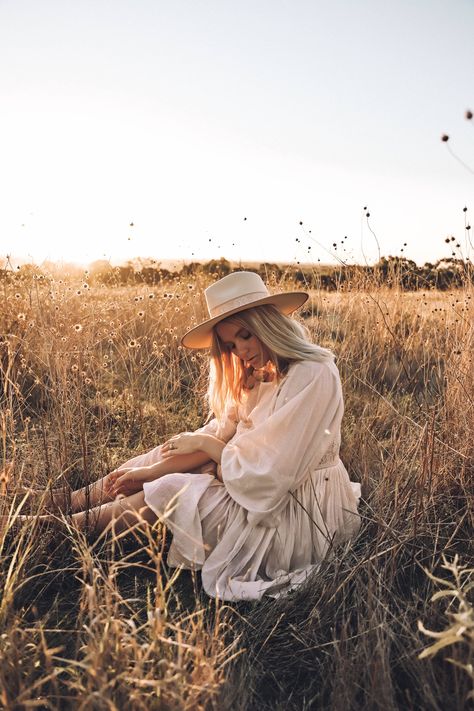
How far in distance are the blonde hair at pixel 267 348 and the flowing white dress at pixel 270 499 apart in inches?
2.8

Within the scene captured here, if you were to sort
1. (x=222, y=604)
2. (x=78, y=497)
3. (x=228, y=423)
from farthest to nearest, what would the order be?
(x=228, y=423) → (x=78, y=497) → (x=222, y=604)

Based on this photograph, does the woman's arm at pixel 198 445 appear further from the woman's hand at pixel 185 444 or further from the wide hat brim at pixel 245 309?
the wide hat brim at pixel 245 309

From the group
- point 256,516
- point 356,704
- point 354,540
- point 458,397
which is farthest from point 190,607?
point 458,397

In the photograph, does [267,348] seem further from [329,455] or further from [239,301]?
[329,455]

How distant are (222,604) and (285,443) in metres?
0.67

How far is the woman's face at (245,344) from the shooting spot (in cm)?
275

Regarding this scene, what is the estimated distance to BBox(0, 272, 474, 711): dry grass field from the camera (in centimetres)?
162

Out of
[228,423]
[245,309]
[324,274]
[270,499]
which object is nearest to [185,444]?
[228,423]

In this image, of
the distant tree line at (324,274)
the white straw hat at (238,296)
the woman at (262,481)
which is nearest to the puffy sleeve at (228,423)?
the woman at (262,481)

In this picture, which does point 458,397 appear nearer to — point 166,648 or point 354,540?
point 354,540

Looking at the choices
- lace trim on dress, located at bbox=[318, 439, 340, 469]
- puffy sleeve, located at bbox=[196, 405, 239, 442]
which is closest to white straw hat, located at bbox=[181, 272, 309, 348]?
puffy sleeve, located at bbox=[196, 405, 239, 442]

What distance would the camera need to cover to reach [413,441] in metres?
3.08

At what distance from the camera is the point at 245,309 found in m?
2.75

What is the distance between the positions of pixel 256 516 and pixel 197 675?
0.90 metres
